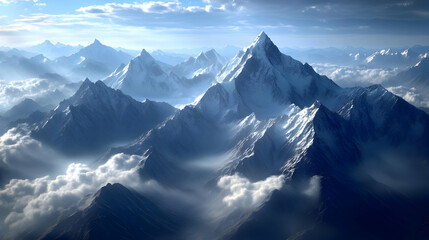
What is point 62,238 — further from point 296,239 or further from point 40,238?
point 296,239

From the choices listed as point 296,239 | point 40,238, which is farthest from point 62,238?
point 296,239

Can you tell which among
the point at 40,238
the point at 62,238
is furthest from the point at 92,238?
the point at 40,238

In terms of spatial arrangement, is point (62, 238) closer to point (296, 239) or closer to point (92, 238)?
point (92, 238)

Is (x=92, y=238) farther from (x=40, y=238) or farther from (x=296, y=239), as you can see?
(x=296, y=239)

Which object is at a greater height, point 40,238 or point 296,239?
point 40,238

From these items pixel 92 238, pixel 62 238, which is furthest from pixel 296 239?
pixel 62 238

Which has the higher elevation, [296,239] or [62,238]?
[62,238]
